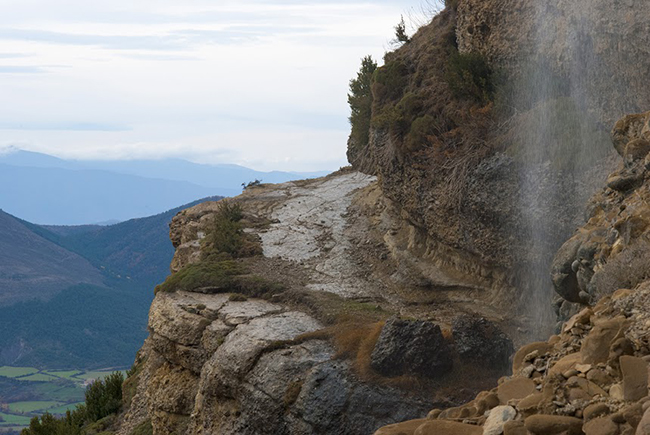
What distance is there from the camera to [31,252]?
136500 millimetres

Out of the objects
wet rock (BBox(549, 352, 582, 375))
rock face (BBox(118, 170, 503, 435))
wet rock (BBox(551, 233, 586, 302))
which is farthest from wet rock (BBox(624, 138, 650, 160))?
rock face (BBox(118, 170, 503, 435))

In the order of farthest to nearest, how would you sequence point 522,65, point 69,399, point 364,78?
point 69,399, point 364,78, point 522,65

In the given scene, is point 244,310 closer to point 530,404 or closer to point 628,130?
point 628,130

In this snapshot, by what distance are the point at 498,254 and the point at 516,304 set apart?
1.27 metres

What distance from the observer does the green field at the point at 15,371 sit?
10944 cm

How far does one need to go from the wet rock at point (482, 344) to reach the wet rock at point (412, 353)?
13.3 inches

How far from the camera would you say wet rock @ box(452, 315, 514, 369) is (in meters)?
Result: 16.4

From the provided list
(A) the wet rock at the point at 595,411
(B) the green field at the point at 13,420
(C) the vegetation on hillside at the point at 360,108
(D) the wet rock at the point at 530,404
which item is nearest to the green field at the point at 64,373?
(B) the green field at the point at 13,420

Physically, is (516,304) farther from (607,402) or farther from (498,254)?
(607,402)

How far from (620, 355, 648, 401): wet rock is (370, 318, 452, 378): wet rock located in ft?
32.1

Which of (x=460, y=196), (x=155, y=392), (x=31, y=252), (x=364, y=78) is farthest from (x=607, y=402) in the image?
(x=31, y=252)

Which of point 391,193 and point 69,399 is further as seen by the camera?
point 69,399

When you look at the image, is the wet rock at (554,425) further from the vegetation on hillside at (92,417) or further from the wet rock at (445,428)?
the vegetation on hillside at (92,417)

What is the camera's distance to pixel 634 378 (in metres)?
6.34
